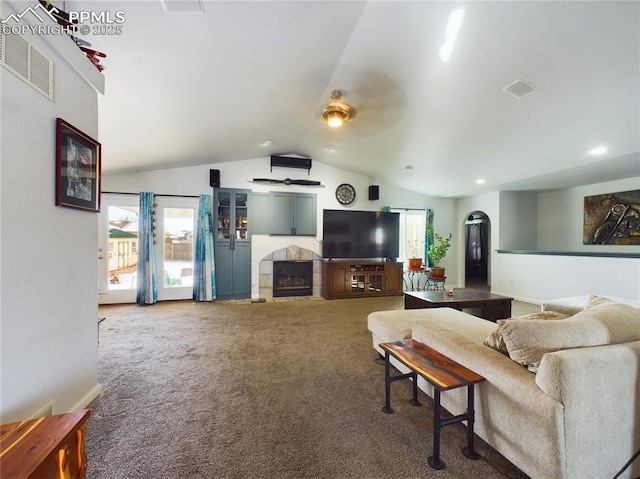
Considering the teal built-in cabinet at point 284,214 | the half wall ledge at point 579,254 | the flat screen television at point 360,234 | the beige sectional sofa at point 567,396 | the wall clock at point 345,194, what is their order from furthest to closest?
the wall clock at point 345,194
the flat screen television at point 360,234
the teal built-in cabinet at point 284,214
the half wall ledge at point 579,254
the beige sectional sofa at point 567,396

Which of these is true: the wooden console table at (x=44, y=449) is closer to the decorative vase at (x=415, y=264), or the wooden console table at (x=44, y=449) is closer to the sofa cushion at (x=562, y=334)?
the sofa cushion at (x=562, y=334)

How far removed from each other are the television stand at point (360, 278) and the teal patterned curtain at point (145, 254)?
3.22m

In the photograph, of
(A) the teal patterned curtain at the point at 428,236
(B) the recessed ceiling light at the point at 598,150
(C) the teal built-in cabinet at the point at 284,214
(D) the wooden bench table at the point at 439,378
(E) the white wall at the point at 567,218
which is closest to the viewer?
(D) the wooden bench table at the point at 439,378

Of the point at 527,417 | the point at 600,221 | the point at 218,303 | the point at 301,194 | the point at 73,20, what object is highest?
the point at 73,20

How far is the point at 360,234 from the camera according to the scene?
5812mm

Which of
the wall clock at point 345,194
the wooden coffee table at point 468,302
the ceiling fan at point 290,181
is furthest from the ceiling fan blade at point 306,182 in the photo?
the wooden coffee table at point 468,302

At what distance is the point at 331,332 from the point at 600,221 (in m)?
5.27

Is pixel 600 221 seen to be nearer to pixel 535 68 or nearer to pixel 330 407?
pixel 535 68

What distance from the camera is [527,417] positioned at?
4.08 ft

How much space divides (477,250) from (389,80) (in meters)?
6.38

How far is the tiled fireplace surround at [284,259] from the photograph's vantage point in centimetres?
542

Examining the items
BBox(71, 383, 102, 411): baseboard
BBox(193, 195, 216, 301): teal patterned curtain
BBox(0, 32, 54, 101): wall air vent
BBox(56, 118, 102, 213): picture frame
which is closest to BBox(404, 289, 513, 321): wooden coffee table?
BBox(71, 383, 102, 411): baseboard

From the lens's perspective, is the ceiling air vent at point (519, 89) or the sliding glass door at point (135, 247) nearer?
the ceiling air vent at point (519, 89)

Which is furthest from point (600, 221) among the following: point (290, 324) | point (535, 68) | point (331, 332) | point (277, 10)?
point (277, 10)
